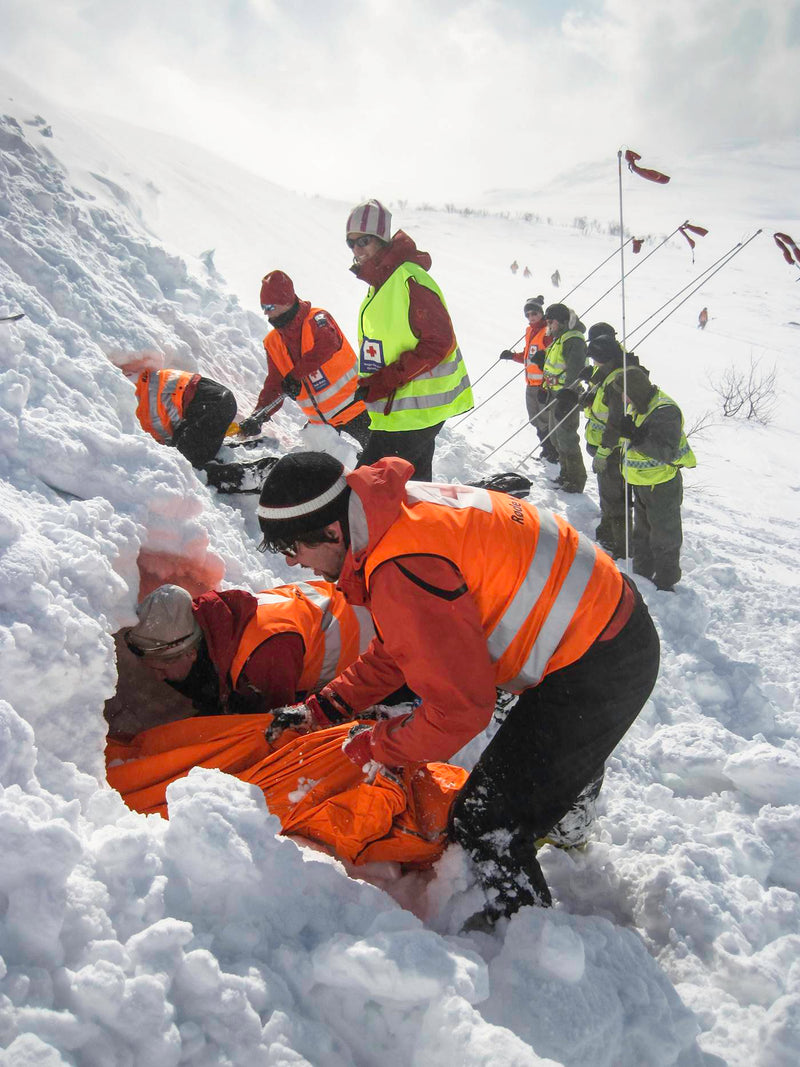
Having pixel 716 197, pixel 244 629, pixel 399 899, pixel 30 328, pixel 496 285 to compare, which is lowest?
pixel 399 899

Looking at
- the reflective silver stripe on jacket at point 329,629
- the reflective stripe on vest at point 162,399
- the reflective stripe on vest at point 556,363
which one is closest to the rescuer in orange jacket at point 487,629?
the reflective silver stripe on jacket at point 329,629

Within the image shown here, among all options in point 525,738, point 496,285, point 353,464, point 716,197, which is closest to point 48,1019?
point 525,738

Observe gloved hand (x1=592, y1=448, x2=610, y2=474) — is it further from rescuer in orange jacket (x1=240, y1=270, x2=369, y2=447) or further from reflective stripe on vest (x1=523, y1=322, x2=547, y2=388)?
reflective stripe on vest (x1=523, y1=322, x2=547, y2=388)

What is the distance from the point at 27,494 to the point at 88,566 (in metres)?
0.37

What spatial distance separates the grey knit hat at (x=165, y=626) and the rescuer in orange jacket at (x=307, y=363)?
2271 millimetres

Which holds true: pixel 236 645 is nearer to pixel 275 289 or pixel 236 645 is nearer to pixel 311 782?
pixel 311 782

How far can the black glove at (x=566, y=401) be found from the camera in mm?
5847

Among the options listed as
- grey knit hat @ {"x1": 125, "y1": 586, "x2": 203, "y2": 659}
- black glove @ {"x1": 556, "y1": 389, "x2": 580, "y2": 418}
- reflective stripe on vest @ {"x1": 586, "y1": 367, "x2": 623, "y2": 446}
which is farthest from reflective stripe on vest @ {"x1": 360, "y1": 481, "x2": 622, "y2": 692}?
black glove @ {"x1": 556, "y1": 389, "x2": 580, "y2": 418}

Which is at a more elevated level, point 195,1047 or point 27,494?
point 27,494

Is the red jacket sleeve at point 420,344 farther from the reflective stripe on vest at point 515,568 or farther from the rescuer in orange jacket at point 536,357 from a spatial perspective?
the rescuer in orange jacket at point 536,357

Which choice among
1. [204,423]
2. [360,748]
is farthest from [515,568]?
[204,423]

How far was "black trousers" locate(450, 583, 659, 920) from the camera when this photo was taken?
6.30 feet

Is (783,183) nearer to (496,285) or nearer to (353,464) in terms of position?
(496,285)

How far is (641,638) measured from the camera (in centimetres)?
196
